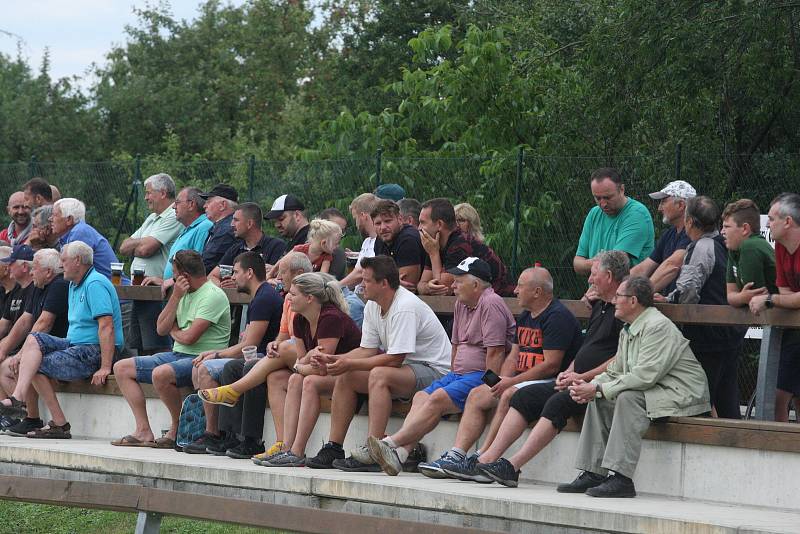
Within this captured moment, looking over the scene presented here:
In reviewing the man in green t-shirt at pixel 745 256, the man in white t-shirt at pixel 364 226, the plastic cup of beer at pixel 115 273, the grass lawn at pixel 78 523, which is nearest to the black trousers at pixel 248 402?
the grass lawn at pixel 78 523

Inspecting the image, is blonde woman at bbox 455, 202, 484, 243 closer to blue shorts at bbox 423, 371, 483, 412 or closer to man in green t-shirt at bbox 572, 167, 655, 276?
man in green t-shirt at bbox 572, 167, 655, 276

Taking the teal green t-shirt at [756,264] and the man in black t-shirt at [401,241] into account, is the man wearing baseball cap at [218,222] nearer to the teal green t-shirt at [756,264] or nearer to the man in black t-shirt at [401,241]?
the man in black t-shirt at [401,241]

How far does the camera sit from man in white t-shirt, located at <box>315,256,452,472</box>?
8367 millimetres

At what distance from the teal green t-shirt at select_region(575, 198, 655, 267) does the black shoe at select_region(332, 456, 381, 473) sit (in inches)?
85.2

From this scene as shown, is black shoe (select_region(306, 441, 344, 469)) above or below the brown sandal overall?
above

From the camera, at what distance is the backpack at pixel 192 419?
31.2 ft

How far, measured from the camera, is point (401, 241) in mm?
9406

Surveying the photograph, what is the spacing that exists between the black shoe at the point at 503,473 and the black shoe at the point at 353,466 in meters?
0.96

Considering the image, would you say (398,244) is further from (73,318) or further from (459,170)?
(459,170)

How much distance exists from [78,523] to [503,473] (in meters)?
3.66

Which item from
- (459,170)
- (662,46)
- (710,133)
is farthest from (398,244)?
(710,133)

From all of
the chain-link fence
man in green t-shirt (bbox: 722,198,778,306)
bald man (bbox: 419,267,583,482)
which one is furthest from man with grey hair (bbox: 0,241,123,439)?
man in green t-shirt (bbox: 722,198,778,306)

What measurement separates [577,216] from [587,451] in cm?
541

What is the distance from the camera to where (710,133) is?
595 inches
